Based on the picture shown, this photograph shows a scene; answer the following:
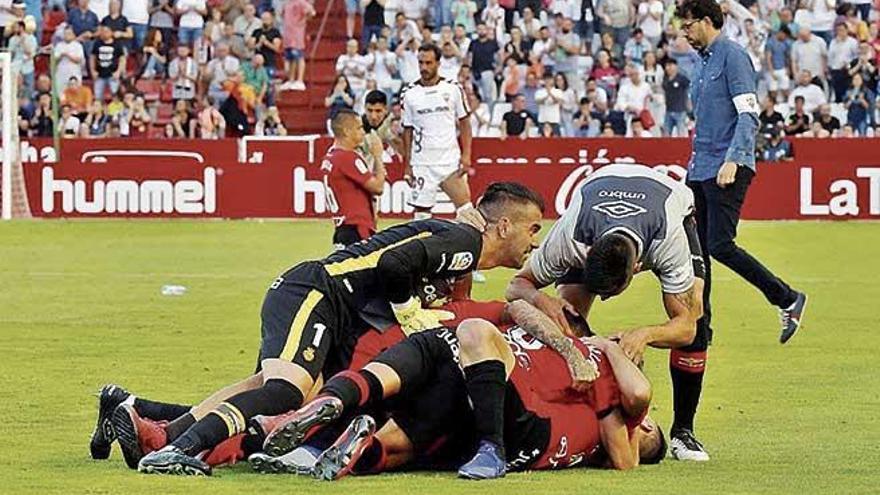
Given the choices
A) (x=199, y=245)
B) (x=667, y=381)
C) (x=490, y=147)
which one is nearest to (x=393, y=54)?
(x=490, y=147)

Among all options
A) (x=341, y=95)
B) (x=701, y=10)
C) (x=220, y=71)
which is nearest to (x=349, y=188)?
(x=701, y=10)

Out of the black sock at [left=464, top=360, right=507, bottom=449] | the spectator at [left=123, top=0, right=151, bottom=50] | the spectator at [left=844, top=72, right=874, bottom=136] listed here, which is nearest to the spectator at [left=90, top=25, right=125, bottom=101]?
the spectator at [left=123, top=0, right=151, bottom=50]

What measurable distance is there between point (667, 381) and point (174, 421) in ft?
15.6

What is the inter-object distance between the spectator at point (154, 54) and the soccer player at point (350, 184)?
18581 millimetres

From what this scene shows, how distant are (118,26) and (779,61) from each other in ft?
40.1

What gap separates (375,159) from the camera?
20.0 meters

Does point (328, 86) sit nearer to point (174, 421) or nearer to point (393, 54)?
point (393, 54)

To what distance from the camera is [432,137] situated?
2277 centimetres

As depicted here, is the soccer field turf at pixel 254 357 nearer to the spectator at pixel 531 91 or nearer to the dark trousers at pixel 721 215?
the dark trousers at pixel 721 215

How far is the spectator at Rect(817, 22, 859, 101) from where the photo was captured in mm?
34562

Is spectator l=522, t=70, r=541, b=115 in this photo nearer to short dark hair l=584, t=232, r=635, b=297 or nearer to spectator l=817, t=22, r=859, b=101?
spectator l=817, t=22, r=859, b=101

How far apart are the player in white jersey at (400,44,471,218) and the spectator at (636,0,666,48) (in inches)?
525

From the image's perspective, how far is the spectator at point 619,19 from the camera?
3597 centimetres

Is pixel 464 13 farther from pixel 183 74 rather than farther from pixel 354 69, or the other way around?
pixel 183 74
